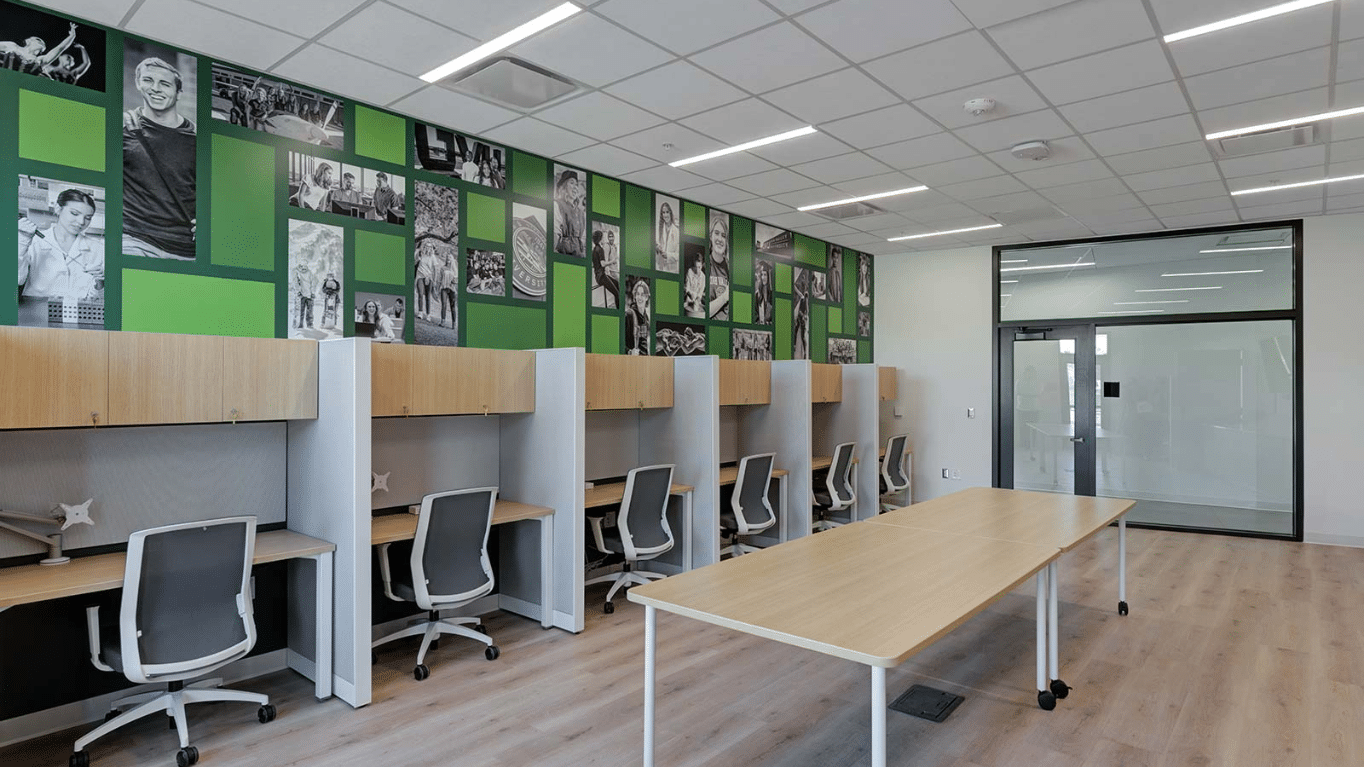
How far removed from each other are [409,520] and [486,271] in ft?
5.68

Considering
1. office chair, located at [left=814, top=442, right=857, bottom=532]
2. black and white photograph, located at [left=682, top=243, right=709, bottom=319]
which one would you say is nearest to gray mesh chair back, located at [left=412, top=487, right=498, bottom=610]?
black and white photograph, located at [left=682, top=243, right=709, bottom=319]

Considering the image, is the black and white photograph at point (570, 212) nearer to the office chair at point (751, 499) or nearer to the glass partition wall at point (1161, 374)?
the office chair at point (751, 499)

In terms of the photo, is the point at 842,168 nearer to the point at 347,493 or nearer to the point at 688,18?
the point at 688,18

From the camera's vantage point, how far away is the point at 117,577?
2.98 m

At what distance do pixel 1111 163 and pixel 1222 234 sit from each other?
10.2 feet

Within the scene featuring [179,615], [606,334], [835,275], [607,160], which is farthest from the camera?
[835,275]

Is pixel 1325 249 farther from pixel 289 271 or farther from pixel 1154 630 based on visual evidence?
pixel 289 271

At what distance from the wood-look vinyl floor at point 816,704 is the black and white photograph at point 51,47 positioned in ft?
9.64

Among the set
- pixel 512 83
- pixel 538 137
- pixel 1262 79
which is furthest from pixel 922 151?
pixel 512 83

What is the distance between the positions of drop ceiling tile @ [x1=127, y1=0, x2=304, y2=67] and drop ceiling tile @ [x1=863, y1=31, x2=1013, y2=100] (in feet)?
9.79

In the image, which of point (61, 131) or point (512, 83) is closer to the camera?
point (61, 131)

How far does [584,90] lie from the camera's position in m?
4.16

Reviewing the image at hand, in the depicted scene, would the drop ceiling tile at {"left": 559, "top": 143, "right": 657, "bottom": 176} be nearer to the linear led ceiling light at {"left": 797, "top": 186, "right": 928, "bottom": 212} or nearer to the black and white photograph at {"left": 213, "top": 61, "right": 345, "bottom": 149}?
the black and white photograph at {"left": 213, "top": 61, "right": 345, "bottom": 149}

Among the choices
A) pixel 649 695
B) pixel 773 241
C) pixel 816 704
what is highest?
pixel 773 241
